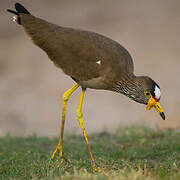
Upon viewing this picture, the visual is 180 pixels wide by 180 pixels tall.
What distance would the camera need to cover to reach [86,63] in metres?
5.32

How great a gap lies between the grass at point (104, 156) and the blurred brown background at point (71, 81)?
12.1ft

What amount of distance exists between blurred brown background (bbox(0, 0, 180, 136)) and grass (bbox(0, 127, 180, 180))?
3.68 meters

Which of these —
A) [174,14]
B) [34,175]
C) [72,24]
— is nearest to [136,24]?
[174,14]

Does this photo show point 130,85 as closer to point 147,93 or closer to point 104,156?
point 147,93

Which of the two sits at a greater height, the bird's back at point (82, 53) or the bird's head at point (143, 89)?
A: the bird's back at point (82, 53)

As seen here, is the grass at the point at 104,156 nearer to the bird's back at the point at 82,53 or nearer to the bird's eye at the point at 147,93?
the bird's eye at the point at 147,93

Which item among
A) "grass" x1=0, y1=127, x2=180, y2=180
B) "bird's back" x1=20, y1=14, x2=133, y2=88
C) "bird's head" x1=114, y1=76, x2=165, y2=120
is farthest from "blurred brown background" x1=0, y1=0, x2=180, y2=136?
"bird's head" x1=114, y1=76, x2=165, y2=120

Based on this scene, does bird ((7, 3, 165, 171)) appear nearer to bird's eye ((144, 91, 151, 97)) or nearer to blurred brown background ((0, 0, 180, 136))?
bird's eye ((144, 91, 151, 97))

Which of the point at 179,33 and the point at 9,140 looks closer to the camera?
the point at 9,140

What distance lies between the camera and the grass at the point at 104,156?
4.00 metres

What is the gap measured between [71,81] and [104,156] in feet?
24.0

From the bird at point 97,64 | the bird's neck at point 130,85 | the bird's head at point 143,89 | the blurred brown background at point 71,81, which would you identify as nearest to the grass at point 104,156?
the bird at point 97,64

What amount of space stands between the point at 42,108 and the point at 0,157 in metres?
6.43

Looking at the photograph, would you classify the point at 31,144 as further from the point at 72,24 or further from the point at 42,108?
the point at 72,24
